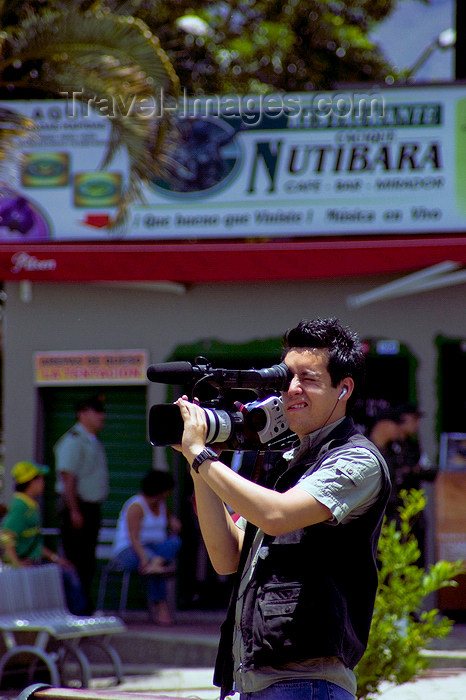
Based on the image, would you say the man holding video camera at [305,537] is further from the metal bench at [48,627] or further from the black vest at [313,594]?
the metal bench at [48,627]

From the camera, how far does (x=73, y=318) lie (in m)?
9.48

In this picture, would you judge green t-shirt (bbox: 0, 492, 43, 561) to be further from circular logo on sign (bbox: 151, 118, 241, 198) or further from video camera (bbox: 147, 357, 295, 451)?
video camera (bbox: 147, 357, 295, 451)

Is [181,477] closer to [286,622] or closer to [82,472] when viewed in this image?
[82,472]

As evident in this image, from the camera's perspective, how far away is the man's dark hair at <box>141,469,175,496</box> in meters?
8.35

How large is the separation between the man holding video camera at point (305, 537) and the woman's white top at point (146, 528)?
596 centimetres

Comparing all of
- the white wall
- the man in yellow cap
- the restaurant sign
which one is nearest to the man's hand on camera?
the man in yellow cap

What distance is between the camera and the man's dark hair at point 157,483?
8.35 meters

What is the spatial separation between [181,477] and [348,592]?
696 centimetres

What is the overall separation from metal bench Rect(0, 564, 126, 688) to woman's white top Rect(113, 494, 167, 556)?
5.33ft

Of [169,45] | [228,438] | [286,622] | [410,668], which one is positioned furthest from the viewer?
[169,45]

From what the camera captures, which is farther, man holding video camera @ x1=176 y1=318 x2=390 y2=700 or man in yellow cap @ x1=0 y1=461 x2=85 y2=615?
man in yellow cap @ x1=0 y1=461 x2=85 y2=615

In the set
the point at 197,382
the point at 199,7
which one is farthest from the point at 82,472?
the point at 199,7

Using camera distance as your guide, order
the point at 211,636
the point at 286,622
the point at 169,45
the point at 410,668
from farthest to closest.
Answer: the point at 169,45
the point at 211,636
the point at 410,668
the point at 286,622

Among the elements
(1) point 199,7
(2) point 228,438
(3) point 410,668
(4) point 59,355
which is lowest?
(3) point 410,668
